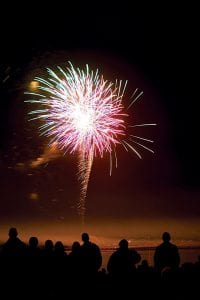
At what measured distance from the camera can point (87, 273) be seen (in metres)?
11.0

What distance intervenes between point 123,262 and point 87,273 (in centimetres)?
69

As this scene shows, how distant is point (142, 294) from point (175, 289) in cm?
55

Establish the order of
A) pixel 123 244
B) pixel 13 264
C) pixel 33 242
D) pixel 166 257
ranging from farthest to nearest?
1. pixel 166 257
2. pixel 33 242
3. pixel 123 244
4. pixel 13 264

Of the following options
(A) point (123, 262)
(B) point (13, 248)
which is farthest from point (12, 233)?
(A) point (123, 262)

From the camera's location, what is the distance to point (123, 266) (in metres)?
11.0

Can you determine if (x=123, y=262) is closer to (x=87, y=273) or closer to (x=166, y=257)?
(x=87, y=273)

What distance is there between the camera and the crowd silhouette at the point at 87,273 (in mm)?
9930

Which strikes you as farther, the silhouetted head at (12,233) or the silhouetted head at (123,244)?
the silhouetted head at (12,233)

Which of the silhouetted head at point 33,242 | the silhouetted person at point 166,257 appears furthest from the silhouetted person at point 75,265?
the silhouetted person at point 166,257

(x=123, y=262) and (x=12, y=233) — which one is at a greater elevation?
(x=12, y=233)

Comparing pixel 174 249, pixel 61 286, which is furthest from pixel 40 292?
pixel 174 249

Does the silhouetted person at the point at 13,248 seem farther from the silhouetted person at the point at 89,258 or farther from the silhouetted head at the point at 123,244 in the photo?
the silhouetted head at the point at 123,244

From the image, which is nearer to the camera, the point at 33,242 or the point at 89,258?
the point at 89,258

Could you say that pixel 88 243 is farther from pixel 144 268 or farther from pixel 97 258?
pixel 144 268
